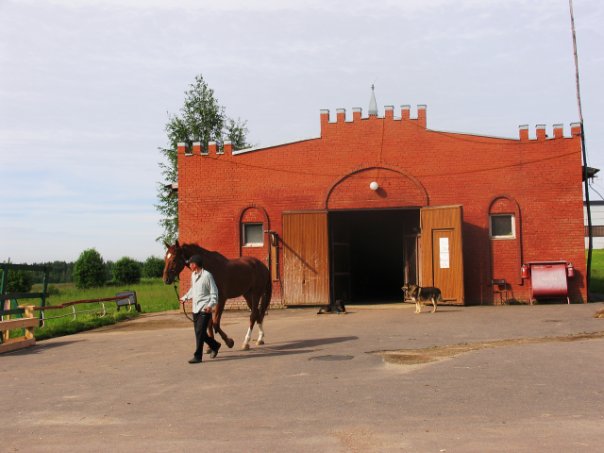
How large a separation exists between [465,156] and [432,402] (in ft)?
53.1

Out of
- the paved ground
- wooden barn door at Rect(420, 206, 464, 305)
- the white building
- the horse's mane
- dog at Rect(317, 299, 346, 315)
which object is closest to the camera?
the paved ground

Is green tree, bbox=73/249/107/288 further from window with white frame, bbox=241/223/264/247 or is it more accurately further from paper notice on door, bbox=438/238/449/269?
paper notice on door, bbox=438/238/449/269

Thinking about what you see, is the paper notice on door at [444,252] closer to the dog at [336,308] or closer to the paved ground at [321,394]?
the dog at [336,308]

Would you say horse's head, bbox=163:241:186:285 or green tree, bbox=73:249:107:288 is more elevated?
green tree, bbox=73:249:107:288

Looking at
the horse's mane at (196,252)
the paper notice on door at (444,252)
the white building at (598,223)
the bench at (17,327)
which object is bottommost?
the bench at (17,327)

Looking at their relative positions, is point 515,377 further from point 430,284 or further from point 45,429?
point 430,284

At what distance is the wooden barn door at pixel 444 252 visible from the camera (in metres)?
21.0

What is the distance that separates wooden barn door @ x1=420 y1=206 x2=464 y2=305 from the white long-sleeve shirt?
466 inches

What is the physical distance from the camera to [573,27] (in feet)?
81.0

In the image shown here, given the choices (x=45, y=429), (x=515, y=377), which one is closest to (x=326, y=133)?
(x=515, y=377)

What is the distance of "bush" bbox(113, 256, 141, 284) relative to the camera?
55375 mm

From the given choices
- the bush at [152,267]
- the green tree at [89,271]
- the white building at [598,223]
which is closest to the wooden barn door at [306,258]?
the green tree at [89,271]

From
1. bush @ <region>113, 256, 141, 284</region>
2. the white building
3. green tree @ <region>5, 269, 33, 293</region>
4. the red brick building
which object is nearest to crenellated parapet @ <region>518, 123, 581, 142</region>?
the red brick building

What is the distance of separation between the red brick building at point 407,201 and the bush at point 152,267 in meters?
45.5
